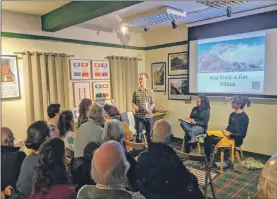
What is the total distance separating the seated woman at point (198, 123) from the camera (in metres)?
3.83

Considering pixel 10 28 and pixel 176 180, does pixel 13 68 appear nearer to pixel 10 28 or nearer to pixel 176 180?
pixel 10 28

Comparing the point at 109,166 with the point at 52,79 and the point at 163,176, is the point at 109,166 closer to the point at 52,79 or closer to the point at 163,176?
the point at 163,176

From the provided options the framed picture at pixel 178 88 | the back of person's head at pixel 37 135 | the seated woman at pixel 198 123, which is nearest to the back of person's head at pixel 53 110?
the back of person's head at pixel 37 135

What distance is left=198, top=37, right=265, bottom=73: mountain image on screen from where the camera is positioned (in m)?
3.76

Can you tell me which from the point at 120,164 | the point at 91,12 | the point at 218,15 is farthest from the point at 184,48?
the point at 120,164

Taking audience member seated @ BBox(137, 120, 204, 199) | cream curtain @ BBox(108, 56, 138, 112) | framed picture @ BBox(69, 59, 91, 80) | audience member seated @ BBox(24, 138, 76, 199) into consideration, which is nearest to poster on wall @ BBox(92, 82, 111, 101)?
cream curtain @ BBox(108, 56, 138, 112)

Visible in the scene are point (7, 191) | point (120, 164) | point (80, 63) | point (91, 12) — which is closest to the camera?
point (120, 164)

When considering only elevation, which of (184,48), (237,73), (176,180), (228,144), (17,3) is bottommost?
(228,144)

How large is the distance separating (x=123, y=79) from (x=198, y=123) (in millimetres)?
1872

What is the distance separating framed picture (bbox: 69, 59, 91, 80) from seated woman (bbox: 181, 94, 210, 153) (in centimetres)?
206

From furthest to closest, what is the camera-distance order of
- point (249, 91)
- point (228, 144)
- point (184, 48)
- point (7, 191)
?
point (184, 48), point (249, 91), point (228, 144), point (7, 191)

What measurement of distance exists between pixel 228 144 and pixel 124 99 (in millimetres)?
2382

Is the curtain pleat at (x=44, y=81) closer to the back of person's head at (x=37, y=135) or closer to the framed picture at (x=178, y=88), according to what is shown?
the back of person's head at (x=37, y=135)

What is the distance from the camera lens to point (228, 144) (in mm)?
3320
